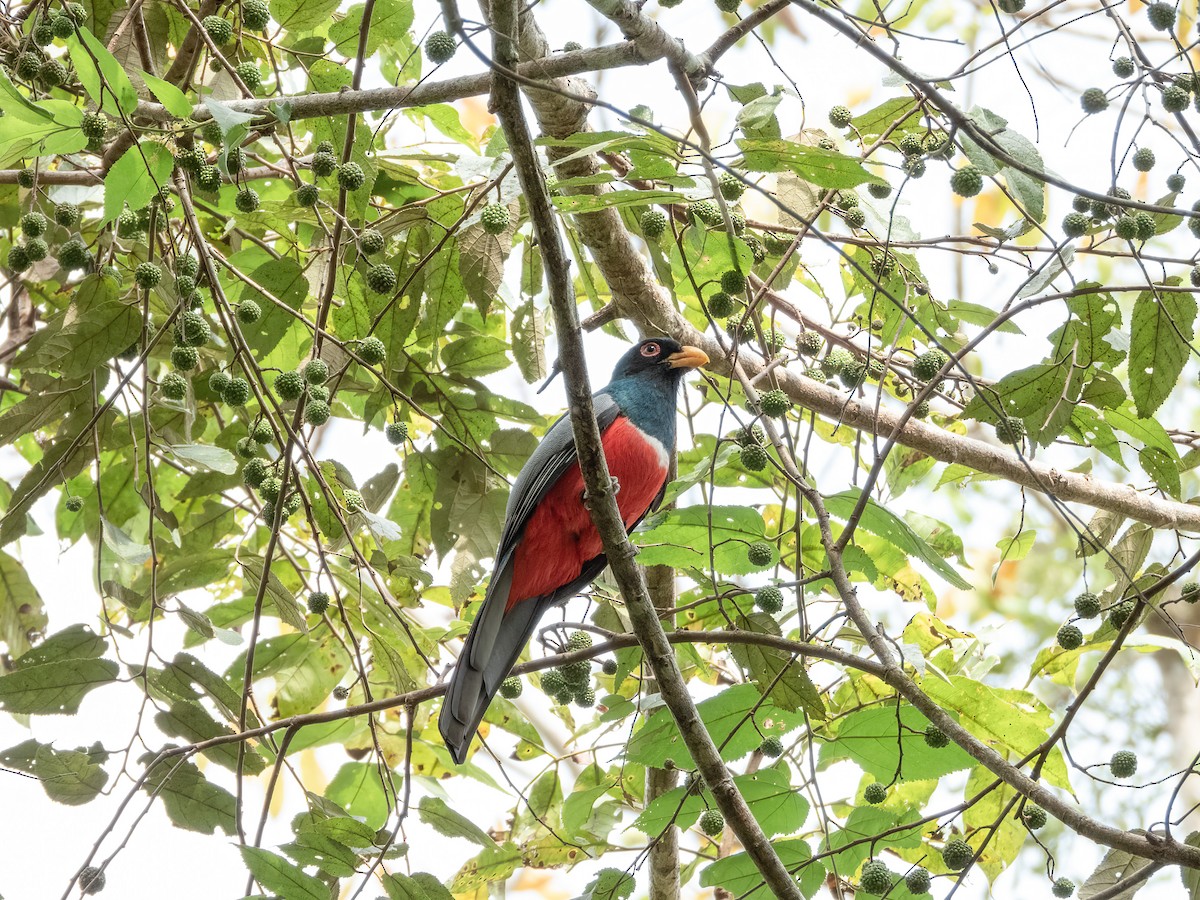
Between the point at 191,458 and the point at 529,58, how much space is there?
57.3 inches

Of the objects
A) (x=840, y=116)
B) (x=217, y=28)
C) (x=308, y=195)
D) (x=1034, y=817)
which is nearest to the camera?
(x=1034, y=817)

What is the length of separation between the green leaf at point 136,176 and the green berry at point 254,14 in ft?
2.73

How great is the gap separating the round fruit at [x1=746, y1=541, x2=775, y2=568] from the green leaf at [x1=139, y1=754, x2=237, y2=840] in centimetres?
155

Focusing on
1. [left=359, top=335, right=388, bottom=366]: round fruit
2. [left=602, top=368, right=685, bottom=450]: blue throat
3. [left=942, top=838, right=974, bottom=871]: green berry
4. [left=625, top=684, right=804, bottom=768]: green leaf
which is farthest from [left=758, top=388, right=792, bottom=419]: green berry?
[left=602, top=368, right=685, bottom=450]: blue throat

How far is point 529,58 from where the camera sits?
3.36 m

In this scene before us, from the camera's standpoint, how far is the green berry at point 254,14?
3.44 meters

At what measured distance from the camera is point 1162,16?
120 inches

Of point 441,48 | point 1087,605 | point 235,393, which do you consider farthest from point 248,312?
point 1087,605

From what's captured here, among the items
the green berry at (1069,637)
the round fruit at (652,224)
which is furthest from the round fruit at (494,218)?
the green berry at (1069,637)

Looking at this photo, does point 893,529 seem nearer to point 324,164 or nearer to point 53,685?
point 324,164

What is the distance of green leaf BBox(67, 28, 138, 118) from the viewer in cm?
245

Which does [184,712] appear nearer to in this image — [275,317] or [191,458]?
[191,458]

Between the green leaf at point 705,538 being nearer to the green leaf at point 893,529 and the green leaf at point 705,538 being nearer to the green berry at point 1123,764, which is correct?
the green leaf at point 893,529

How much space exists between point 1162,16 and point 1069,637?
1.67 metres
